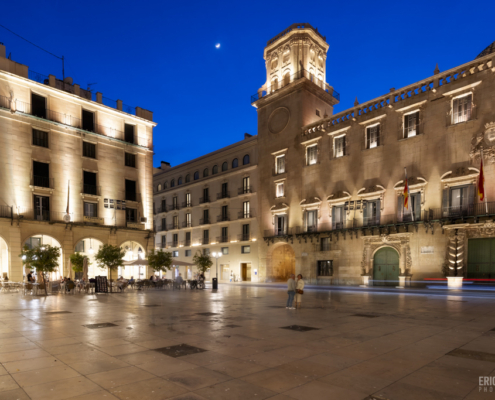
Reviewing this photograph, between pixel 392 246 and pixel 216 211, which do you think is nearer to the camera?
pixel 392 246

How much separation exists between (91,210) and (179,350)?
95.6ft

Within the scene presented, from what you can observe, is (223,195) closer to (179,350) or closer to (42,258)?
(42,258)

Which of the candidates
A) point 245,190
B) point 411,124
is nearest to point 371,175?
point 411,124

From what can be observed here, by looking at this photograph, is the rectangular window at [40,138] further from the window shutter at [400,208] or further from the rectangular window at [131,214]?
the window shutter at [400,208]

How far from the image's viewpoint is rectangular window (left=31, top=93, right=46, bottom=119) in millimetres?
30281

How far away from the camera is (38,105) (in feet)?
100

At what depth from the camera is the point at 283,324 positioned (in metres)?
9.95

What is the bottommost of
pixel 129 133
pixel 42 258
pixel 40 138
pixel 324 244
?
pixel 324 244

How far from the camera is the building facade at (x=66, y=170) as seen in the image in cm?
2850

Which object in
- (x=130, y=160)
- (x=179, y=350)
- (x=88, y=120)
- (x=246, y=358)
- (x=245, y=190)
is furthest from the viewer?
(x=245, y=190)

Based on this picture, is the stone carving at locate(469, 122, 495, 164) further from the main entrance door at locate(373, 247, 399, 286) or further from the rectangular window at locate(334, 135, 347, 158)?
the rectangular window at locate(334, 135, 347, 158)

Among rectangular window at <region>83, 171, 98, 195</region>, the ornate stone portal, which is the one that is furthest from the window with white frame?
rectangular window at <region>83, 171, 98, 195</region>

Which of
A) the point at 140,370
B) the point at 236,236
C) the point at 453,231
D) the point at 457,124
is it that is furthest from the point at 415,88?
the point at 140,370

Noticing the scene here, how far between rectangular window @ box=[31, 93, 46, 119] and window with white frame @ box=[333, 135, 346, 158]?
88.3ft
